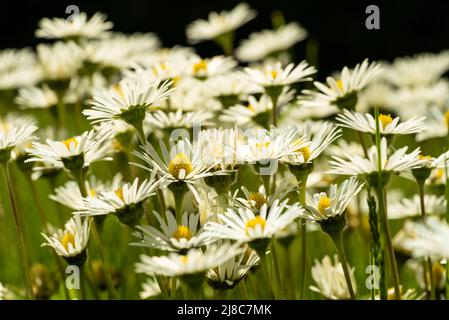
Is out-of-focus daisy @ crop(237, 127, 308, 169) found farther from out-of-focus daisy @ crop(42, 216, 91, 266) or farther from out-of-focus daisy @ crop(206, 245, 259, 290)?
out-of-focus daisy @ crop(42, 216, 91, 266)

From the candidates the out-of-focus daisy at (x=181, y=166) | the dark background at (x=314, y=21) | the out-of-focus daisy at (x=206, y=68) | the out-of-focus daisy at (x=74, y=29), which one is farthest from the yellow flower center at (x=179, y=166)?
the dark background at (x=314, y=21)

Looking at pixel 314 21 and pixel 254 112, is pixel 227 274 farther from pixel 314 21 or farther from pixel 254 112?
pixel 314 21

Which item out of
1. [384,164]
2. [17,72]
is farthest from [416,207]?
[17,72]

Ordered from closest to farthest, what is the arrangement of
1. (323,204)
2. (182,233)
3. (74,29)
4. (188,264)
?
1. (188,264)
2. (182,233)
3. (323,204)
4. (74,29)

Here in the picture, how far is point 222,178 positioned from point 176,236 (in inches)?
6.0

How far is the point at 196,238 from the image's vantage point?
1.00 m

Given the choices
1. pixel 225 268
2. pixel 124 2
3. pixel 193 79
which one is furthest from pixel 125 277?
pixel 124 2

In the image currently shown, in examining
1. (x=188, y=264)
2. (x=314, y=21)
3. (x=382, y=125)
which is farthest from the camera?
(x=314, y=21)

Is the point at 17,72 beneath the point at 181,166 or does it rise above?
above

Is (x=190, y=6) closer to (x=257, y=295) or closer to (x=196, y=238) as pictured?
(x=257, y=295)

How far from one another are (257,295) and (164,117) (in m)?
0.38

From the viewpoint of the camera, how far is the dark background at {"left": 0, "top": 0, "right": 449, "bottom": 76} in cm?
450

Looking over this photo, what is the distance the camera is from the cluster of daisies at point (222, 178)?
3.42ft

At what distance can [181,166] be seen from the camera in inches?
44.1
